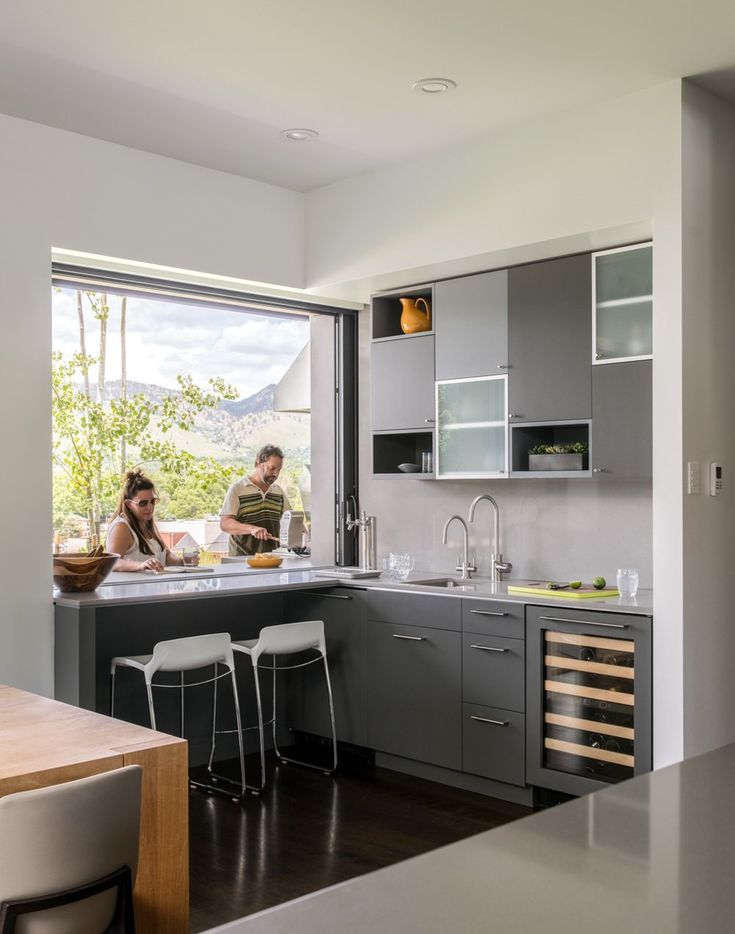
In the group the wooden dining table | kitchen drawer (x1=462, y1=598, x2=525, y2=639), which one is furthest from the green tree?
the wooden dining table

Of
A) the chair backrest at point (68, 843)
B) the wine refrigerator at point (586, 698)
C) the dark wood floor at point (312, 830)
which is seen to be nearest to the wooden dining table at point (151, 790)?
the chair backrest at point (68, 843)

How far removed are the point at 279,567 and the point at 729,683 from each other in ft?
8.76

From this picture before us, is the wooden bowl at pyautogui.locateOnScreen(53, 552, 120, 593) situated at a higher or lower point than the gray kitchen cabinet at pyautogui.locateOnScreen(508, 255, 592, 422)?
lower

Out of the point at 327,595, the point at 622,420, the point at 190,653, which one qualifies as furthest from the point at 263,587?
the point at 622,420

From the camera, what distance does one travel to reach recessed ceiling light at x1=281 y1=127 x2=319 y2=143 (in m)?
4.75

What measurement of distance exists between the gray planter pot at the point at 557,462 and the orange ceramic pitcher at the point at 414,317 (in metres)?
1.12

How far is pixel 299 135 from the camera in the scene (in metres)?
4.81

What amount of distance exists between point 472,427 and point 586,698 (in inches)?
61.2

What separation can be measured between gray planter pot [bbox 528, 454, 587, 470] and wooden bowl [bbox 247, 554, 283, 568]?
1.74m

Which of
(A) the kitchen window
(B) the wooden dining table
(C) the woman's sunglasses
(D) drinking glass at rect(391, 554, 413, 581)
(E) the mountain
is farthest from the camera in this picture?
(E) the mountain

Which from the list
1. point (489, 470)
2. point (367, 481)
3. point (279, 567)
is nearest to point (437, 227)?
point (489, 470)

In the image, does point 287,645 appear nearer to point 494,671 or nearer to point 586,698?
point 494,671

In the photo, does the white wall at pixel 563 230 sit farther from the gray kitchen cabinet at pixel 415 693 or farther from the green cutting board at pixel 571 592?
the gray kitchen cabinet at pixel 415 693

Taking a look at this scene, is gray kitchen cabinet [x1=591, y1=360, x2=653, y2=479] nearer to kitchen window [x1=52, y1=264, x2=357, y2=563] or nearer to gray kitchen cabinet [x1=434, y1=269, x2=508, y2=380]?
gray kitchen cabinet [x1=434, y1=269, x2=508, y2=380]
